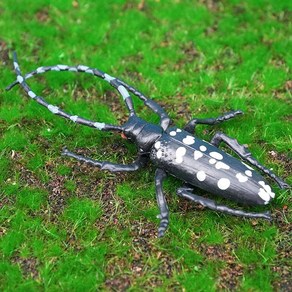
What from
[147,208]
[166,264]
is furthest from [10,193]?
[166,264]

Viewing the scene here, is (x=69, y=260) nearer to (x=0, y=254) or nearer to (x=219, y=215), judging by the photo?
Answer: (x=0, y=254)

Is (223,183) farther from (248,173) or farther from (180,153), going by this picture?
(180,153)

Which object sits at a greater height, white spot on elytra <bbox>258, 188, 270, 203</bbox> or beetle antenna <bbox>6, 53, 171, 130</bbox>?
beetle antenna <bbox>6, 53, 171, 130</bbox>

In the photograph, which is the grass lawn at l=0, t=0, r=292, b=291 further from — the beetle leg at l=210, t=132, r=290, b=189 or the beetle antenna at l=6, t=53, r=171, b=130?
the beetle antenna at l=6, t=53, r=171, b=130

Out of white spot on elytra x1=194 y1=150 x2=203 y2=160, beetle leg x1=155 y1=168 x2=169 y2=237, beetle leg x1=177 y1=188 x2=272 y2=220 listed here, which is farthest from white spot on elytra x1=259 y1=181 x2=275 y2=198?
beetle leg x1=155 y1=168 x2=169 y2=237

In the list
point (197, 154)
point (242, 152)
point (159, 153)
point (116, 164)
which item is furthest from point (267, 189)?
point (116, 164)

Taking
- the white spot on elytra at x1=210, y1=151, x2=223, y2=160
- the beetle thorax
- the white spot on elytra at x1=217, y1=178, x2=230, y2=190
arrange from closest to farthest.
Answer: the white spot on elytra at x1=217, y1=178, x2=230, y2=190
the white spot on elytra at x1=210, y1=151, x2=223, y2=160
the beetle thorax
